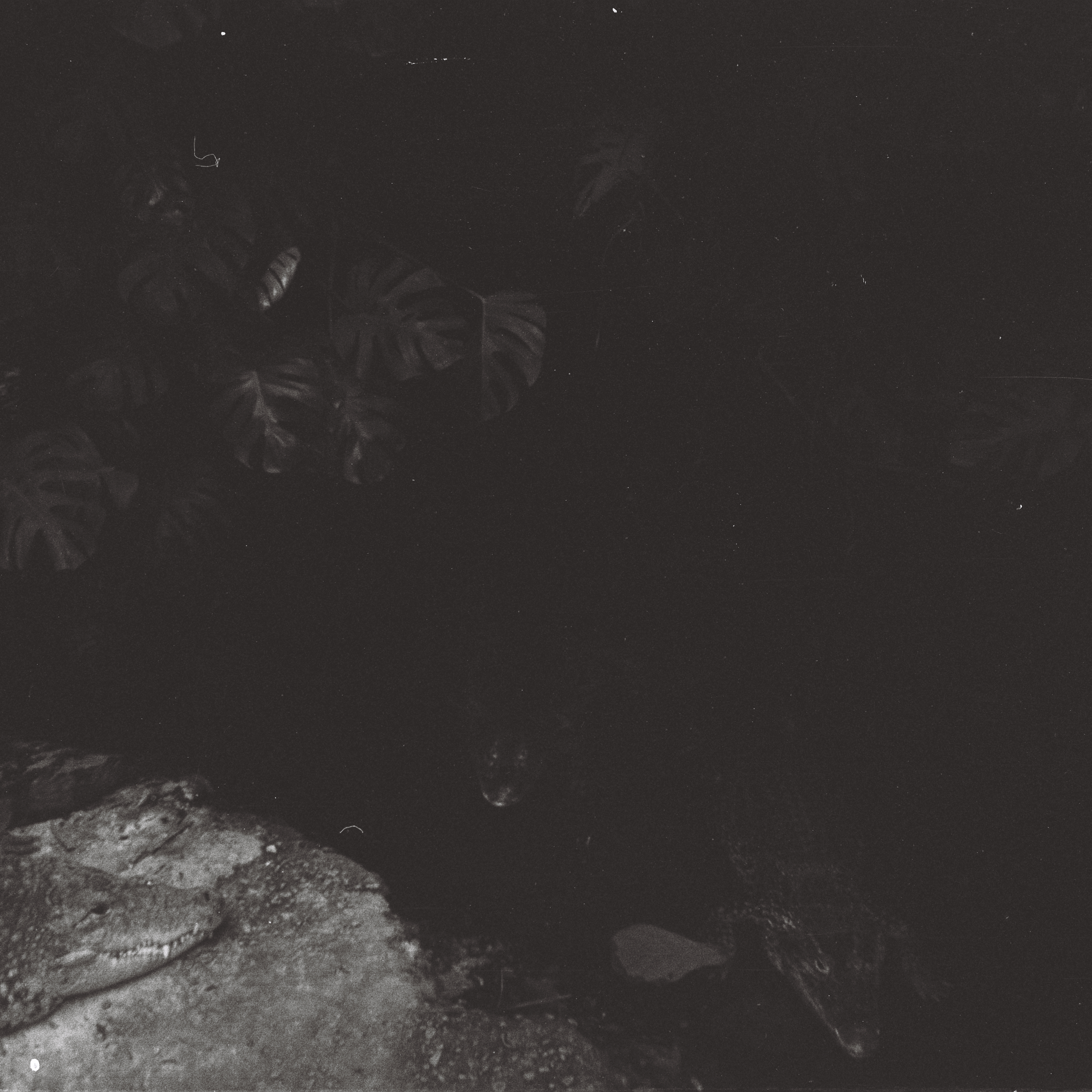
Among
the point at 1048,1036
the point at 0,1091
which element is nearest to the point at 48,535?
the point at 0,1091

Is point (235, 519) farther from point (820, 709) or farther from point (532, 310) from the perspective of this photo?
point (820, 709)

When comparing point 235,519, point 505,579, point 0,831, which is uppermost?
point 235,519

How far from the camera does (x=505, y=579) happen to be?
5.06ft

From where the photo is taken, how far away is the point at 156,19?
126cm

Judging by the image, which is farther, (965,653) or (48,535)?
(965,653)

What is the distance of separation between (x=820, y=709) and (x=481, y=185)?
0.90 meters

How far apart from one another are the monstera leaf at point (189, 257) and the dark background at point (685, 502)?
7cm

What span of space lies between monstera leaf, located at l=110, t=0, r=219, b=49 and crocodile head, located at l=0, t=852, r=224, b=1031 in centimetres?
116

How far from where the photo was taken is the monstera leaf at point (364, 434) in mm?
1423

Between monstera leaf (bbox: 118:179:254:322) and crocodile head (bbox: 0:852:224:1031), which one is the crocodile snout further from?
monstera leaf (bbox: 118:179:254:322)

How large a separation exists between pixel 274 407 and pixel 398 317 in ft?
0.69

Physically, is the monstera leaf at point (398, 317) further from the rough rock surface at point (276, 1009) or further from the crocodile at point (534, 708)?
the rough rock surface at point (276, 1009)

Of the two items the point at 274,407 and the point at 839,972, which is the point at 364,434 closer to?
the point at 274,407

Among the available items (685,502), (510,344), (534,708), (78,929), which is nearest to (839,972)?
(534,708)
